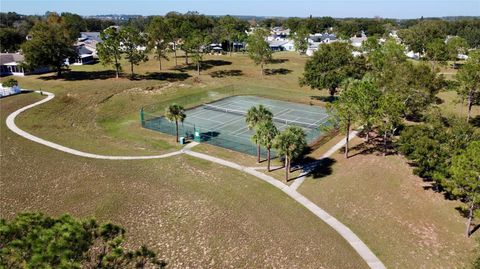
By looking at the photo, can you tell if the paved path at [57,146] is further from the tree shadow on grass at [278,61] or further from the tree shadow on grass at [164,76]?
the tree shadow on grass at [278,61]

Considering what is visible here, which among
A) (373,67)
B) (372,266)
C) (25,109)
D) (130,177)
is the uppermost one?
(373,67)

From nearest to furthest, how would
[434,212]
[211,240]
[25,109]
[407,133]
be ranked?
[211,240]
[434,212]
[407,133]
[25,109]

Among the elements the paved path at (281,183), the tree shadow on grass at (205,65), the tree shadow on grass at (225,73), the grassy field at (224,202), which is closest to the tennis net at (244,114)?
the grassy field at (224,202)

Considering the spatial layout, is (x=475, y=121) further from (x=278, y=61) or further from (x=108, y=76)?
(x=108, y=76)

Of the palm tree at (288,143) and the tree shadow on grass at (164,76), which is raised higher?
the tree shadow on grass at (164,76)

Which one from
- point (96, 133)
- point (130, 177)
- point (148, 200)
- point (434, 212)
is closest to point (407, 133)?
point (434, 212)

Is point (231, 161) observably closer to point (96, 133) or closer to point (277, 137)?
point (277, 137)
